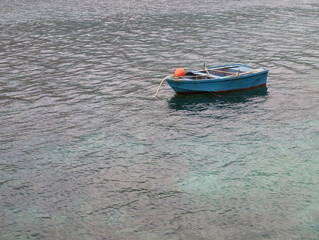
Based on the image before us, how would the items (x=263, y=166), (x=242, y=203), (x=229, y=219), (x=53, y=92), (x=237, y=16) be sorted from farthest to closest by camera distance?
(x=237, y=16), (x=53, y=92), (x=263, y=166), (x=242, y=203), (x=229, y=219)

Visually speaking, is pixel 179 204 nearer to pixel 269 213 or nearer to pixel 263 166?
pixel 269 213

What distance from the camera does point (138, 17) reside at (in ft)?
239

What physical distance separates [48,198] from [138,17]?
5843cm

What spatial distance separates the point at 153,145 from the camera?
23.5m

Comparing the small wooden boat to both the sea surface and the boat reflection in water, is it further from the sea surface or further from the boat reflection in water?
the sea surface

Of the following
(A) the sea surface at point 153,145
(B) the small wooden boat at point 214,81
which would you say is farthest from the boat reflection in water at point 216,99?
(B) the small wooden boat at point 214,81

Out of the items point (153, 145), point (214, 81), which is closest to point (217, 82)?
point (214, 81)

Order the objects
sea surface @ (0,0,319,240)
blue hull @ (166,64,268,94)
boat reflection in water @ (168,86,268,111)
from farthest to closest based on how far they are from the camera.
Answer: blue hull @ (166,64,268,94), boat reflection in water @ (168,86,268,111), sea surface @ (0,0,319,240)

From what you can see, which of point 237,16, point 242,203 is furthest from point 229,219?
point 237,16

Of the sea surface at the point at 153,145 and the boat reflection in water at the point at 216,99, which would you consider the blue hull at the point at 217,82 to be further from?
the sea surface at the point at 153,145

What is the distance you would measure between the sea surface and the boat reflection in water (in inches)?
5.8

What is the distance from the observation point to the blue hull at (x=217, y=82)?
3081cm

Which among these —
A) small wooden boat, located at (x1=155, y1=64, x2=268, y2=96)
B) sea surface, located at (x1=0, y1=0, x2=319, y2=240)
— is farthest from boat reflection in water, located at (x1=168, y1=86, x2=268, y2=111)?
small wooden boat, located at (x1=155, y1=64, x2=268, y2=96)

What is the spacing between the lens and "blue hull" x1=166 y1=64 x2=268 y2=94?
30812 millimetres
